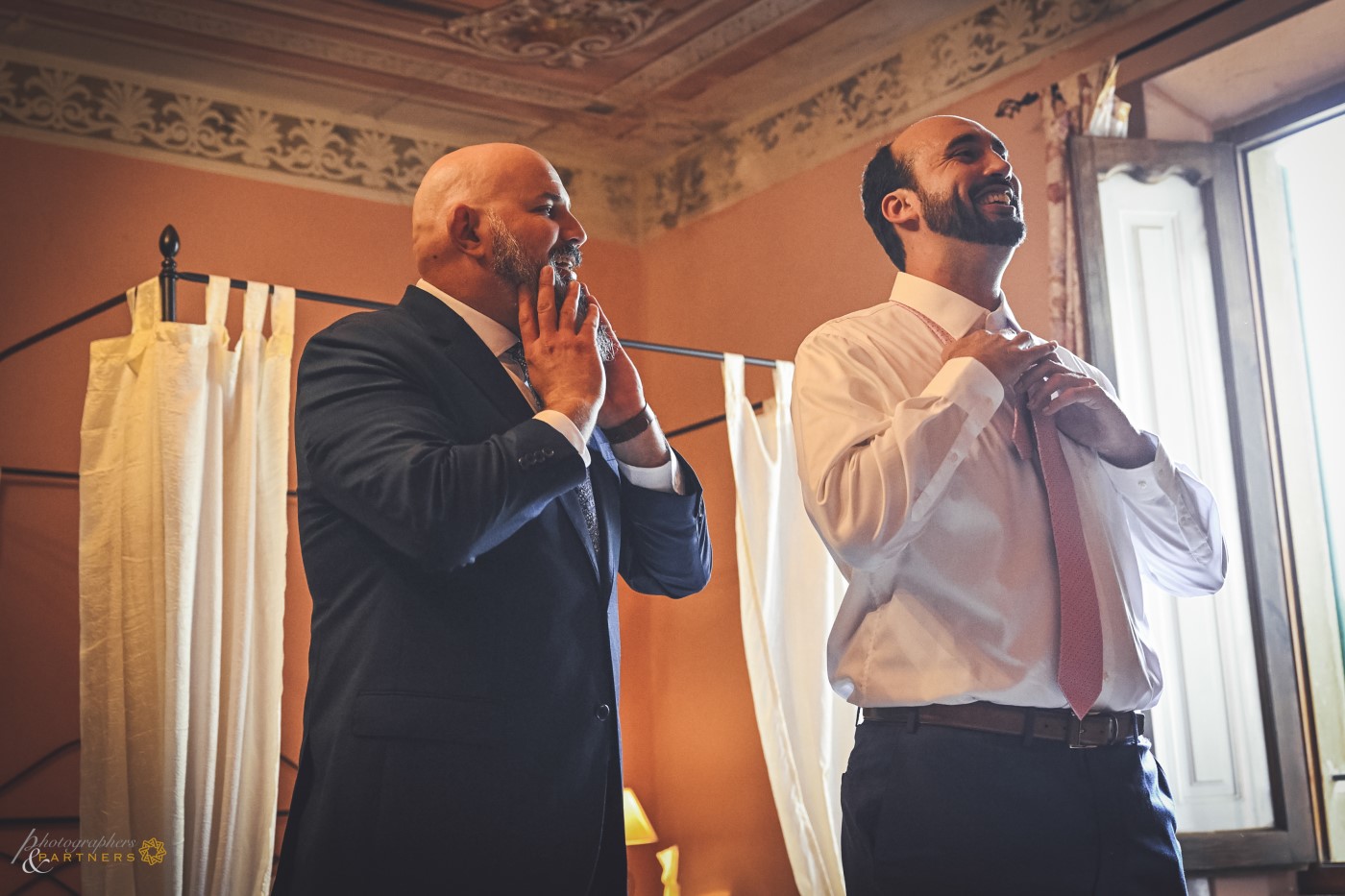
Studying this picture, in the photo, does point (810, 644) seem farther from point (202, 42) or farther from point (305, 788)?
point (202, 42)

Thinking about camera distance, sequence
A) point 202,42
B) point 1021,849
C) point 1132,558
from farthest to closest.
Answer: point 202,42, point 1132,558, point 1021,849

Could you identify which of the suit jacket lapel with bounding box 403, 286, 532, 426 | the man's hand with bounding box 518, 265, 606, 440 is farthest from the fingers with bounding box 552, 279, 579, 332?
the suit jacket lapel with bounding box 403, 286, 532, 426

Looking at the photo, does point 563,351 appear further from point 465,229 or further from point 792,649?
point 792,649

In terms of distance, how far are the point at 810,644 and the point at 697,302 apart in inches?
78.5

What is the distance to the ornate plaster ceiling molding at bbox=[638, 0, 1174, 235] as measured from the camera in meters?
4.13

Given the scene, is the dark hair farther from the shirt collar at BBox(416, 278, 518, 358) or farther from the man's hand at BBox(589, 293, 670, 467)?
the shirt collar at BBox(416, 278, 518, 358)

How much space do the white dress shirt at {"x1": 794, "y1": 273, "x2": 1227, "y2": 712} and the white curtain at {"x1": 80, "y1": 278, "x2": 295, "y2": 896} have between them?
68.2 inches

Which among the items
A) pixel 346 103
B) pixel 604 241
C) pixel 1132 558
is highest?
pixel 346 103

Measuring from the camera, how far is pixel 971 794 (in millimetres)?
1601

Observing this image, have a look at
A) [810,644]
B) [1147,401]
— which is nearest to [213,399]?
[810,644]

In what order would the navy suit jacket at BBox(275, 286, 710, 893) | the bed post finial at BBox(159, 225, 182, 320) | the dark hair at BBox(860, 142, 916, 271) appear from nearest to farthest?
the navy suit jacket at BBox(275, 286, 710, 893)
the dark hair at BBox(860, 142, 916, 271)
the bed post finial at BBox(159, 225, 182, 320)

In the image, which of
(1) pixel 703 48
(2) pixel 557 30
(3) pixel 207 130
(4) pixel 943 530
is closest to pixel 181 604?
(4) pixel 943 530

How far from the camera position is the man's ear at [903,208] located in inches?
79.3

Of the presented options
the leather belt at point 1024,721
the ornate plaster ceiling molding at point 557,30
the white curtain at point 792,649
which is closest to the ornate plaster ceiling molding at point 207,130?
the ornate plaster ceiling molding at point 557,30
